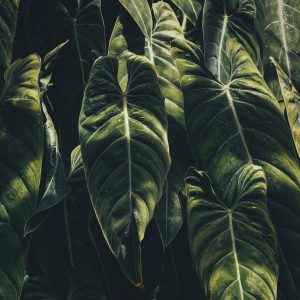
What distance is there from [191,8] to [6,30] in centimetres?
51

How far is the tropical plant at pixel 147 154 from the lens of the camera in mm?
1688

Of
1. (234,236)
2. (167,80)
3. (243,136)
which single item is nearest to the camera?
(234,236)

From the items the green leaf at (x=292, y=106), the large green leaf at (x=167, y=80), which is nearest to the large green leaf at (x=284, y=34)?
the green leaf at (x=292, y=106)

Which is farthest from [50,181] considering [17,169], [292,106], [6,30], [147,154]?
[292,106]

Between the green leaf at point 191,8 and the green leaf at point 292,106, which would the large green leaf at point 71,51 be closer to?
the green leaf at point 191,8

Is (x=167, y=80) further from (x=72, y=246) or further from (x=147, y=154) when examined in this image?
(x=72, y=246)

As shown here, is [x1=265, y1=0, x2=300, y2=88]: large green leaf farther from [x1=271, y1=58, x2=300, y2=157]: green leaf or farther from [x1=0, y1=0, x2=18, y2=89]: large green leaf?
[x1=0, y1=0, x2=18, y2=89]: large green leaf

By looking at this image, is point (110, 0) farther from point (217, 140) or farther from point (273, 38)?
point (217, 140)

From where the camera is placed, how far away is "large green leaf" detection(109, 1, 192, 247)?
178cm

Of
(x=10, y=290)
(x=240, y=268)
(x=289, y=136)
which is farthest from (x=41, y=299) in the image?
(x=289, y=136)

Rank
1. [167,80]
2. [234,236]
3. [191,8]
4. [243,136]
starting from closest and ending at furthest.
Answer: [234,236], [243,136], [167,80], [191,8]

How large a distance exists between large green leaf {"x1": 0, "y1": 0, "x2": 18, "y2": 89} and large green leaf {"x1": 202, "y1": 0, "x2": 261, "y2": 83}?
0.49m

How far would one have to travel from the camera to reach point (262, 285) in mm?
1624

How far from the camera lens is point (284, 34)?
2.18 m
